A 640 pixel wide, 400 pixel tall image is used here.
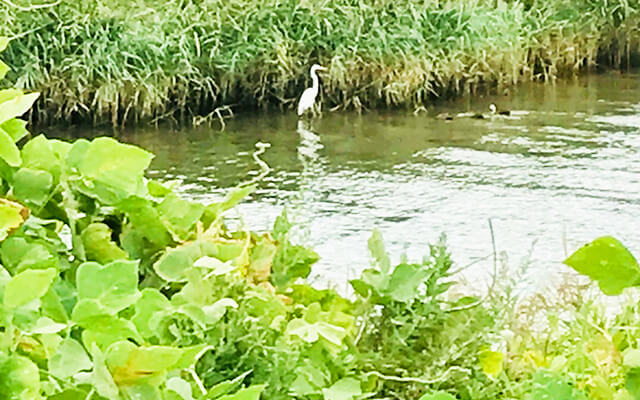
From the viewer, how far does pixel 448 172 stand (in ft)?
23.0

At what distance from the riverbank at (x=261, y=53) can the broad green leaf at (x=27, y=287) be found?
24.6ft

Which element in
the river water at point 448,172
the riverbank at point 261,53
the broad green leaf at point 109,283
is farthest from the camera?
the riverbank at point 261,53

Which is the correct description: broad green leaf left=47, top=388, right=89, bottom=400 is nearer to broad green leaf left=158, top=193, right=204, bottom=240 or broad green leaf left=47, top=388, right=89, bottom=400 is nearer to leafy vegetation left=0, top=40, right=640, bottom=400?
leafy vegetation left=0, top=40, right=640, bottom=400

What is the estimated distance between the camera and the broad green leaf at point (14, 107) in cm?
95

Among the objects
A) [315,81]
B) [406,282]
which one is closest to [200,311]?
[406,282]

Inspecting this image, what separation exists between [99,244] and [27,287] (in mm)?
340

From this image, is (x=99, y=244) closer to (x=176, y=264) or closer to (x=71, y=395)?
(x=176, y=264)

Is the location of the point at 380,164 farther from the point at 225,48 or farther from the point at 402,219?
the point at 225,48

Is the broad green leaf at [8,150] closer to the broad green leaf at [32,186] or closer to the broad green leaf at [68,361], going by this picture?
the broad green leaf at [32,186]

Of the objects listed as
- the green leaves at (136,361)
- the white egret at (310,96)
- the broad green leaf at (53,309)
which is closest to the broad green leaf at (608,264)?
the green leaves at (136,361)

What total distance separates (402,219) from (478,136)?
2325 mm

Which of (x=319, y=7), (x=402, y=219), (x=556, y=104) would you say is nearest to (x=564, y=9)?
(x=556, y=104)

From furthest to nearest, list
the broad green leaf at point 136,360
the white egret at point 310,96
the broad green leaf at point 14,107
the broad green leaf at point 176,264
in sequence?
the white egret at point 310,96 → the broad green leaf at point 176,264 → the broad green leaf at point 14,107 → the broad green leaf at point 136,360

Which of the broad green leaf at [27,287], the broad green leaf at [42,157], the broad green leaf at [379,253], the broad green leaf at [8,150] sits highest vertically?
the broad green leaf at [8,150]
